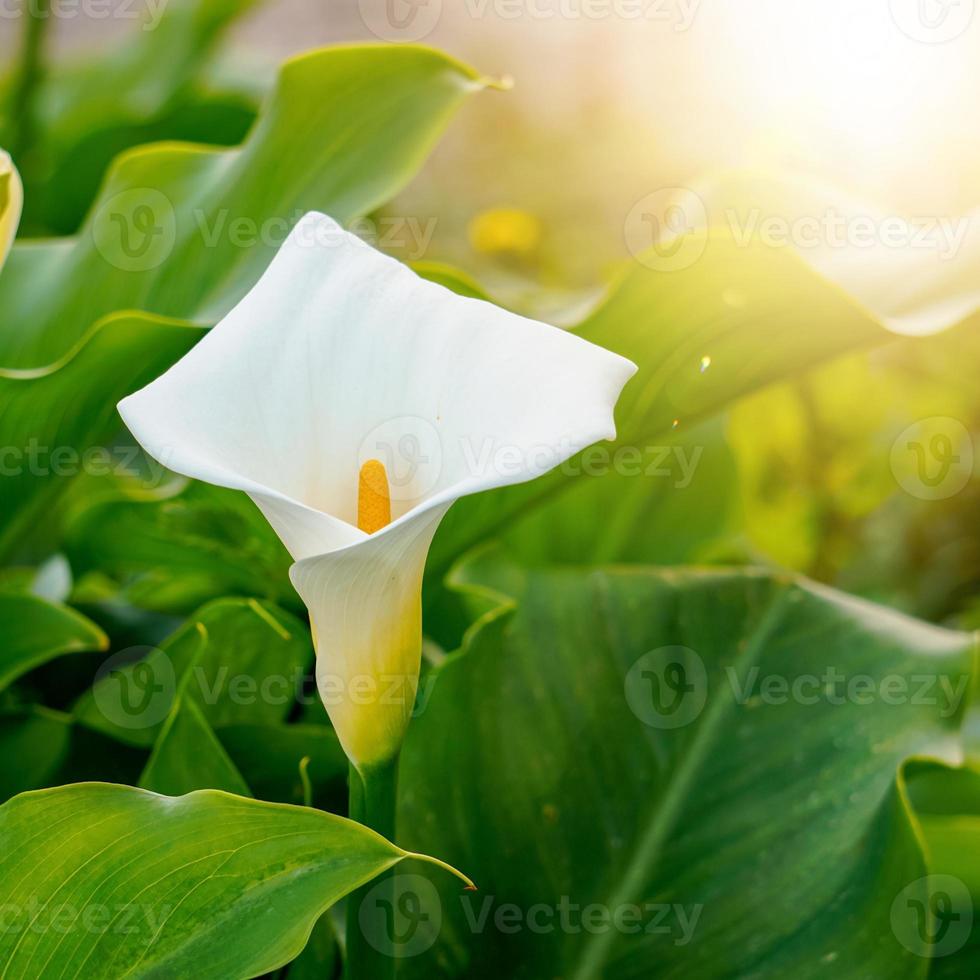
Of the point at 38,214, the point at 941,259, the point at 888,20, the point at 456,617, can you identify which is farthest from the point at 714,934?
the point at 888,20

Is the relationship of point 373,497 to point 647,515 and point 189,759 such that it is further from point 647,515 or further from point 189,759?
point 647,515

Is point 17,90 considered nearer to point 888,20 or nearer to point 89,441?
point 89,441

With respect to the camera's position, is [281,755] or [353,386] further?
[281,755]

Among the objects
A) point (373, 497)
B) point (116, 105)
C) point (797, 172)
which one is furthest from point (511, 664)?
point (116, 105)

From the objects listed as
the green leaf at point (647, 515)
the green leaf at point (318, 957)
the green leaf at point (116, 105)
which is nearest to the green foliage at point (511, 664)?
the green leaf at point (318, 957)

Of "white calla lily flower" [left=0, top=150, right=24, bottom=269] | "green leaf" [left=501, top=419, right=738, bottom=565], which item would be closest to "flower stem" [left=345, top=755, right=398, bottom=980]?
"white calla lily flower" [left=0, top=150, right=24, bottom=269]

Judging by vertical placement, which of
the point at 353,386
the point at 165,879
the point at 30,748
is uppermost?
the point at 353,386
